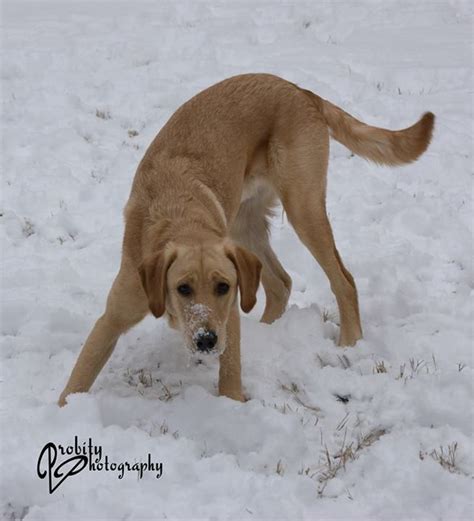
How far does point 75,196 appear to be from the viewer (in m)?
6.37

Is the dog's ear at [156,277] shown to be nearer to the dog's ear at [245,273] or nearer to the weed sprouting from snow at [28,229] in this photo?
the dog's ear at [245,273]

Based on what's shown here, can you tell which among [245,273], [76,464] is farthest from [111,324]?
[76,464]

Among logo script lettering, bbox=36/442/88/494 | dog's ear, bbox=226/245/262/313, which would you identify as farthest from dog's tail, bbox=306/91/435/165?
logo script lettering, bbox=36/442/88/494

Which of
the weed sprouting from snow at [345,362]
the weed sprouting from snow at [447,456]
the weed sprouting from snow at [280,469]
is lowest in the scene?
the weed sprouting from snow at [280,469]

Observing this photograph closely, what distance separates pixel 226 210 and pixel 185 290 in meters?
1.09

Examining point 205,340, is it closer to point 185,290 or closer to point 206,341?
point 206,341

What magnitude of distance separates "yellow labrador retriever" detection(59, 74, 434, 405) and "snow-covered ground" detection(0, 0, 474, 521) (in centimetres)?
33

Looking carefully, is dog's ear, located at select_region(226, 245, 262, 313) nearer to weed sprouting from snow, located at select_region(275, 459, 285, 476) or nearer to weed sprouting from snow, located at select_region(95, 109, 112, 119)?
weed sprouting from snow, located at select_region(275, 459, 285, 476)

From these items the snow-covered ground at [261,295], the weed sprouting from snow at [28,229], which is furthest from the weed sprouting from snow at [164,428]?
the weed sprouting from snow at [28,229]

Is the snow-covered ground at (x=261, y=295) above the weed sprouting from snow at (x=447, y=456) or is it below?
above

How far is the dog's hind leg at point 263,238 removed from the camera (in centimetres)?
515

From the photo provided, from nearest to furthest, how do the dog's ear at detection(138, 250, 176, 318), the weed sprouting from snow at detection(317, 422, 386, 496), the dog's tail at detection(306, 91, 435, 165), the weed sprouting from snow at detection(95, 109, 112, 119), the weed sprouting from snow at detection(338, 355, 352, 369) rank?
1. the weed sprouting from snow at detection(317, 422, 386, 496)
2. the dog's ear at detection(138, 250, 176, 318)
3. the weed sprouting from snow at detection(338, 355, 352, 369)
4. the dog's tail at detection(306, 91, 435, 165)
5. the weed sprouting from snow at detection(95, 109, 112, 119)

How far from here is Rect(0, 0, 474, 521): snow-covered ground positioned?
124 inches

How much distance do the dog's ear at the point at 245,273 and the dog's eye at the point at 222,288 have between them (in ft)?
0.34
